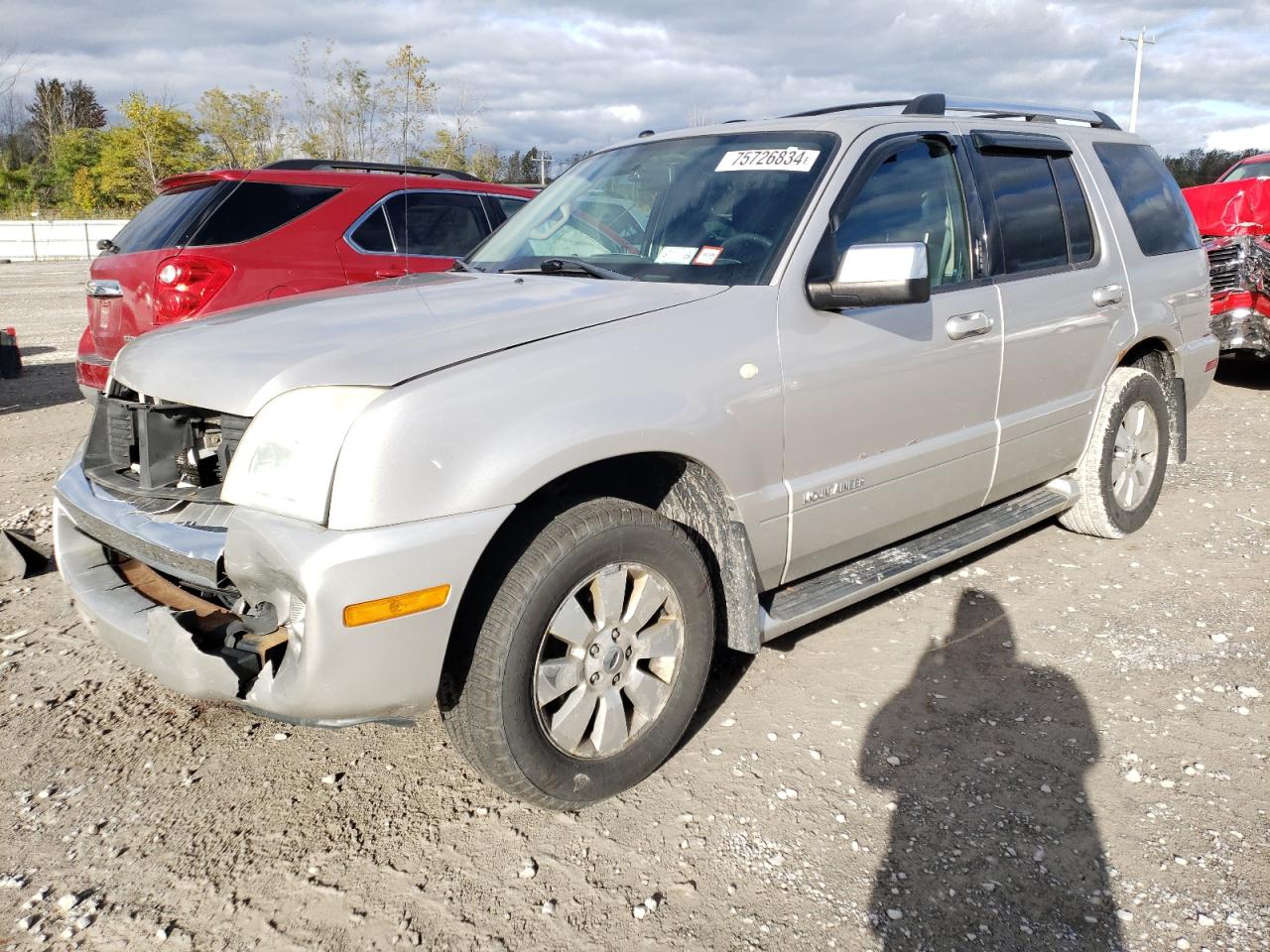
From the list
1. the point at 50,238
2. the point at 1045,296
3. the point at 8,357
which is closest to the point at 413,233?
the point at 1045,296

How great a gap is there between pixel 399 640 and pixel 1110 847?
194 cm

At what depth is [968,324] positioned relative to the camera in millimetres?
3701

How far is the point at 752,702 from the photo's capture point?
352 cm

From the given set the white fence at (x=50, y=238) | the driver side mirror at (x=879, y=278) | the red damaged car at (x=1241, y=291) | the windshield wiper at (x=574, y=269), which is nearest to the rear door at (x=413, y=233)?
the windshield wiper at (x=574, y=269)

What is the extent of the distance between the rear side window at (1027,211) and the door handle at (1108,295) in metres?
0.25

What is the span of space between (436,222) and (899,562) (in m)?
4.93

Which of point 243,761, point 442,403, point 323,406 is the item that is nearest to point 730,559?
point 442,403

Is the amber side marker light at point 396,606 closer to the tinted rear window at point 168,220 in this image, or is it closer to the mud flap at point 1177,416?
the mud flap at point 1177,416

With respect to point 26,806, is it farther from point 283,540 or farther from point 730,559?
point 730,559

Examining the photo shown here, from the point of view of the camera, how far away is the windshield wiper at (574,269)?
333 centimetres

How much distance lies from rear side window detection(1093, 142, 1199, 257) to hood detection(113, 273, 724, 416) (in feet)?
9.15

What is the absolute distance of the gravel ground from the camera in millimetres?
2439

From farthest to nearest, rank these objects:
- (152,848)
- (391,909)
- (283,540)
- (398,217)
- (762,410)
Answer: (398,217) → (762,410) → (152,848) → (391,909) → (283,540)

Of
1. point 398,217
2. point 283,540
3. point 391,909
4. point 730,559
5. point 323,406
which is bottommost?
point 391,909
